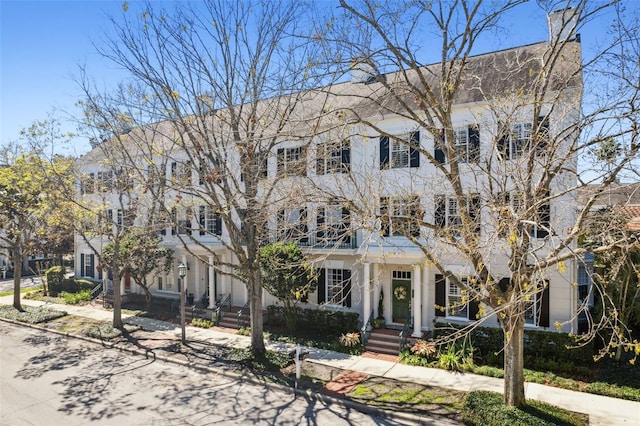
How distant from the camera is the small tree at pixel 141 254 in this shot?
21516 mm

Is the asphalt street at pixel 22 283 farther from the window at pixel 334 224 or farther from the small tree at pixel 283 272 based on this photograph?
the window at pixel 334 224

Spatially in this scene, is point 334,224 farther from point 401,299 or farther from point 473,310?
point 473,310

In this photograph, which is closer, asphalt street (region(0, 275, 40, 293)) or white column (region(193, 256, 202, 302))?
white column (region(193, 256, 202, 302))

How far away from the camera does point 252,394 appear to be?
12.0 metres

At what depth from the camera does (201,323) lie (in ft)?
65.0

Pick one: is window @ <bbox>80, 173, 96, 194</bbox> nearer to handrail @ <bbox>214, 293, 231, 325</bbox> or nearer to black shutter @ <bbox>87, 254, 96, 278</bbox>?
handrail @ <bbox>214, 293, 231, 325</bbox>

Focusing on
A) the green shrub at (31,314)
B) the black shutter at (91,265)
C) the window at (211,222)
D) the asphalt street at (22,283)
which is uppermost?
the window at (211,222)

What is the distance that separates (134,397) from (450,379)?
9208mm

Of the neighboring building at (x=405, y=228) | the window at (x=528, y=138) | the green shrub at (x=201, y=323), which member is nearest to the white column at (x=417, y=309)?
the neighboring building at (x=405, y=228)

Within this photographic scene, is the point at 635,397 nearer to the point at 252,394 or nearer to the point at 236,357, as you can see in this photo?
the point at 252,394

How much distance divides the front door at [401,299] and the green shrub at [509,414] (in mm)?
7131

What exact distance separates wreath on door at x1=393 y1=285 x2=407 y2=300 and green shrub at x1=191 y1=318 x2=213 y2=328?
8.78 m

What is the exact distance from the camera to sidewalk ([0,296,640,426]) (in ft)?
34.1

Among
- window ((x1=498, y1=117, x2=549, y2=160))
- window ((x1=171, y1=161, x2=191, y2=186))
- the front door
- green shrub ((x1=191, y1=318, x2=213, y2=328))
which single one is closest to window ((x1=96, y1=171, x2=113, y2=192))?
window ((x1=171, y1=161, x2=191, y2=186))
